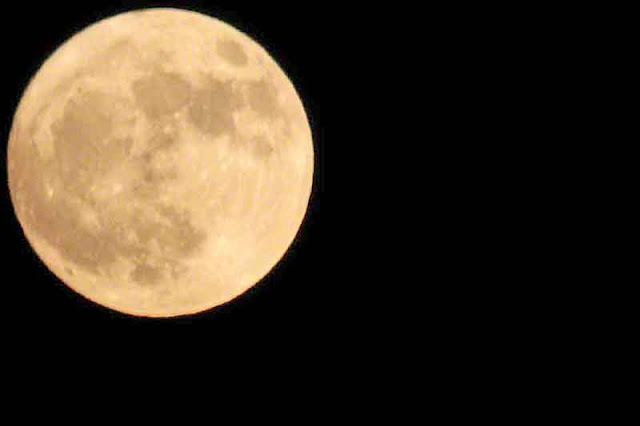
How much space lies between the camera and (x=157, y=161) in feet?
21.7

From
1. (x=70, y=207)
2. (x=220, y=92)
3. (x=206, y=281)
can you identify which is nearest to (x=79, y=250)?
(x=70, y=207)

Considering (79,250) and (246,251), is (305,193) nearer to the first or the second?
(246,251)

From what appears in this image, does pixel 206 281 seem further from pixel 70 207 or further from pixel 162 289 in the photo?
pixel 70 207

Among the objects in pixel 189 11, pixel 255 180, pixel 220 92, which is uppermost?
pixel 189 11

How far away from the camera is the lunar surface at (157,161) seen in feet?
21.9

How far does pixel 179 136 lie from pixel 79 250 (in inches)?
44.6

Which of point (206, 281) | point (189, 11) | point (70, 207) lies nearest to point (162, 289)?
point (206, 281)

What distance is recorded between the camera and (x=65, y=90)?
6910mm

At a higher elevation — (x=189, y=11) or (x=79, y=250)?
(x=189, y=11)

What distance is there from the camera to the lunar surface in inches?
263

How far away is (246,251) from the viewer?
7246 millimetres

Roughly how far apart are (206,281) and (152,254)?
1.63 feet

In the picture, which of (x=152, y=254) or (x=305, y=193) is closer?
(x=152, y=254)

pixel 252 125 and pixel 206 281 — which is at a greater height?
pixel 252 125
